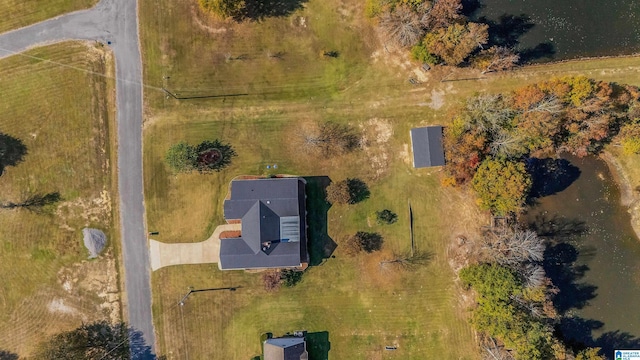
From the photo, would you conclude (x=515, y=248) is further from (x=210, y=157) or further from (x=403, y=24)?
(x=210, y=157)

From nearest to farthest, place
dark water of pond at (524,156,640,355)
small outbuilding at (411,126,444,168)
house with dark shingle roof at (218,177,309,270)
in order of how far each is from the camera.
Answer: house with dark shingle roof at (218,177,309,270) < small outbuilding at (411,126,444,168) < dark water of pond at (524,156,640,355)

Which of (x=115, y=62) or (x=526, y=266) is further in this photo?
(x=115, y=62)

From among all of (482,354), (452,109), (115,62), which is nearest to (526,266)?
(482,354)

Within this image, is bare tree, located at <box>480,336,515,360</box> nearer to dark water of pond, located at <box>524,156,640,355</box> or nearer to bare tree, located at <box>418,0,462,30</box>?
dark water of pond, located at <box>524,156,640,355</box>

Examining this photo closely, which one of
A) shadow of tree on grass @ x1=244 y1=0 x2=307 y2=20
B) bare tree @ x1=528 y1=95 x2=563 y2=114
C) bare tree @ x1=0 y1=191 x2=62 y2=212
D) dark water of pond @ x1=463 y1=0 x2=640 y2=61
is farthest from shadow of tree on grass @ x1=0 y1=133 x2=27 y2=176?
bare tree @ x1=528 y1=95 x2=563 y2=114

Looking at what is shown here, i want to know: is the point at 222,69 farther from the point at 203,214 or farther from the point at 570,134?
the point at 570,134

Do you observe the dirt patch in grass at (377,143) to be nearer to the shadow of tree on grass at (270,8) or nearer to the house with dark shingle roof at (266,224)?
the house with dark shingle roof at (266,224)

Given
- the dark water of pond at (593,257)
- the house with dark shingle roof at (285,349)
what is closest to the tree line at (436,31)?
the dark water of pond at (593,257)
